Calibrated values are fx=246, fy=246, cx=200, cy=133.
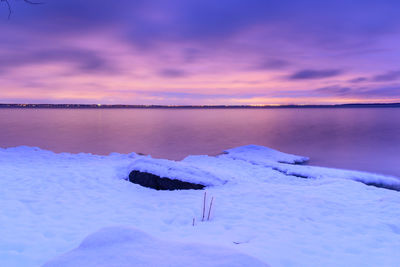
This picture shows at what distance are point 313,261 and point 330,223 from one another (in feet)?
8.95

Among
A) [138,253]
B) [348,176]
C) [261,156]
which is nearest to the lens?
[138,253]

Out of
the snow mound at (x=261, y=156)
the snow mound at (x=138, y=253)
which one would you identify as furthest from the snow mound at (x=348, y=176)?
the snow mound at (x=138, y=253)

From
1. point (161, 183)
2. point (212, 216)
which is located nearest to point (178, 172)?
point (161, 183)

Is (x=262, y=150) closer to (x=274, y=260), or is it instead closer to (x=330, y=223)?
(x=330, y=223)

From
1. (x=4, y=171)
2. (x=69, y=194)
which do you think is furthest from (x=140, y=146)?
(x=69, y=194)

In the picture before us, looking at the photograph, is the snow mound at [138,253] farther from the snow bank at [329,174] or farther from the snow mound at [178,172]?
the snow bank at [329,174]

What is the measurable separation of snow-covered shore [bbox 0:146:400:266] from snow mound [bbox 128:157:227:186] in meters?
0.05

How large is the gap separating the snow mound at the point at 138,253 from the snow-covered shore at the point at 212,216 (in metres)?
0.20

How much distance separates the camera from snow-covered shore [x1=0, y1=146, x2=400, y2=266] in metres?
5.55

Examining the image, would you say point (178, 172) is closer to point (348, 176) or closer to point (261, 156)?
point (348, 176)

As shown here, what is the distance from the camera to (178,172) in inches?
454

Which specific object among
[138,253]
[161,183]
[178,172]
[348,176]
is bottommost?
[348,176]

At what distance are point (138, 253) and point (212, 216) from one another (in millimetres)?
4328

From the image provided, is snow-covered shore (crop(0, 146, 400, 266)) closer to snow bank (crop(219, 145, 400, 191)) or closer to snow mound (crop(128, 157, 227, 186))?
snow mound (crop(128, 157, 227, 186))
